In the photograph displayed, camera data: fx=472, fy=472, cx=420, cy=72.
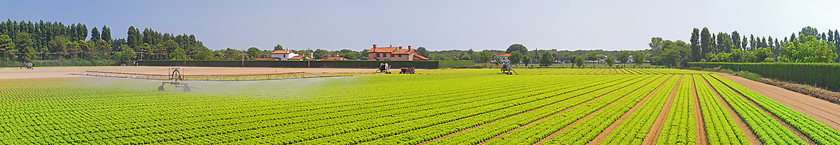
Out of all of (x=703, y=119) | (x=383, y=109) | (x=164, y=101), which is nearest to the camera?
(x=703, y=119)

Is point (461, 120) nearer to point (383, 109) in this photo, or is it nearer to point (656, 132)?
point (383, 109)

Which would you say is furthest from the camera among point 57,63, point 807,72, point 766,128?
point 57,63

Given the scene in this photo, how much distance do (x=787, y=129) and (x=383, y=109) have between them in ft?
45.8

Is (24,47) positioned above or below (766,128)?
above

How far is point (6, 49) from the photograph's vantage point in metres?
127

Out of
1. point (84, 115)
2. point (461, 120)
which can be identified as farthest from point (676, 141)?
point (84, 115)

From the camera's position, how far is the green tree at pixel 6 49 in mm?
125375

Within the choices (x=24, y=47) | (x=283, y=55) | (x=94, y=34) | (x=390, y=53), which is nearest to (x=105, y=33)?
(x=94, y=34)

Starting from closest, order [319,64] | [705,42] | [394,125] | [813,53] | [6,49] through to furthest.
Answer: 1. [394,125]
2. [813,53]
3. [319,64]
4. [6,49]
5. [705,42]

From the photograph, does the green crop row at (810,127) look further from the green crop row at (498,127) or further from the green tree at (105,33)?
the green tree at (105,33)

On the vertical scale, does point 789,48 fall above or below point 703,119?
above

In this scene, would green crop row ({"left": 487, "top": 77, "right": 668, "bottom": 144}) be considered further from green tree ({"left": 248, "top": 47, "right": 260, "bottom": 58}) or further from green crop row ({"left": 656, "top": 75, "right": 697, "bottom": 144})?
green tree ({"left": 248, "top": 47, "right": 260, "bottom": 58})

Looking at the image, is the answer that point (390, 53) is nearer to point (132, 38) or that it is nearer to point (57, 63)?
point (57, 63)

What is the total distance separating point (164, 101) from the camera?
21.9 m
